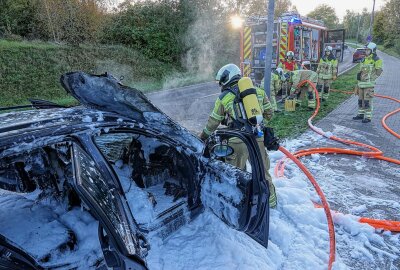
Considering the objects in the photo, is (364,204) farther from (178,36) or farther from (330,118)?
(178,36)

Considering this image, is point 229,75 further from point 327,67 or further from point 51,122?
point 327,67

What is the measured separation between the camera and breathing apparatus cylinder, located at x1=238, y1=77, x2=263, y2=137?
11.0 ft

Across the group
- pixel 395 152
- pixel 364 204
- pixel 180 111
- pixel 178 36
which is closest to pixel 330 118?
pixel 395 152

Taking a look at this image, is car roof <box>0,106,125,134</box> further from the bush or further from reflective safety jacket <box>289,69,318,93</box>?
the bush

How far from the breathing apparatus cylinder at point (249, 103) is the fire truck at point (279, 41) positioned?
7303 mm

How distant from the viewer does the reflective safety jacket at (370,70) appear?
24.6ft

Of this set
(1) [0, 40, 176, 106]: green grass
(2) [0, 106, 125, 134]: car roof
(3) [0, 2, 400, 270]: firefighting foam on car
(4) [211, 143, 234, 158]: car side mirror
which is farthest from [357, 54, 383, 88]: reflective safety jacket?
(1) [0, 40, 176, 106]: green grass

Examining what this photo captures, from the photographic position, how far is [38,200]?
2643 millimetres

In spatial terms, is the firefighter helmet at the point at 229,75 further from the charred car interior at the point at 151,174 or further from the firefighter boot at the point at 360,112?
the firefighter boot at the point at 360,112

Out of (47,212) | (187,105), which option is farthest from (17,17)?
(47,212)

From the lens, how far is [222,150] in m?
2.78

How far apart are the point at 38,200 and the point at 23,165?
0.32m

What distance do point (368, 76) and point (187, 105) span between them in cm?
510

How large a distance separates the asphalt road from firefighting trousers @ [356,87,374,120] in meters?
3.93
